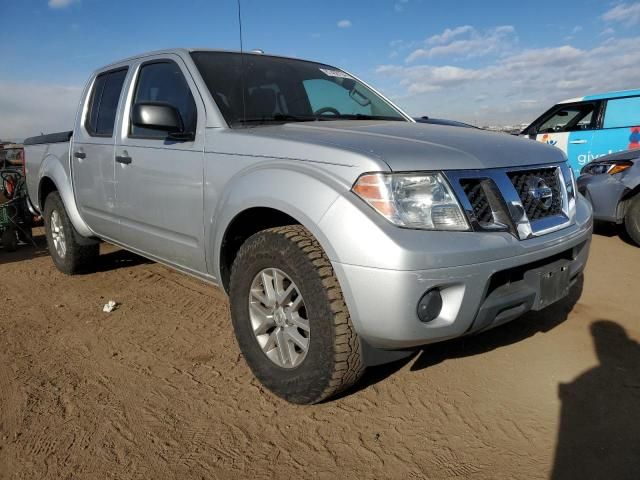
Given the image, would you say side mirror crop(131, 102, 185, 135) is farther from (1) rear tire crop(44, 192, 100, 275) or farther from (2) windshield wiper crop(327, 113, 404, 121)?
(1) rear tire crop(44, 192, 100, 275)

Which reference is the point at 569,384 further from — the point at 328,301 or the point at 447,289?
the point at 328,301

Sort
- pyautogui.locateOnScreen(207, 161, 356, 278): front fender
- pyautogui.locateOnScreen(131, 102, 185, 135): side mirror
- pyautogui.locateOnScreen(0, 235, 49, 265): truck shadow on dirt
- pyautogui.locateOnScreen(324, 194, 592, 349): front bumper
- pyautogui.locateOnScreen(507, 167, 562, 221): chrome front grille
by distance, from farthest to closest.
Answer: pyautogui.locateOnScreen(0, 235, 49, 265): truck shadow on dirt → pyautogui.locateOnScreen(131, 102, 185, 135): side mirror → pyautogui.locateOnScreen(507, 167, 562, 221): chrome front grille → pyautogui.locateOnScreen(207, 161, 356, 278): front fender → pyautogui.locateOnScreen(324, 194, 592, 349): front bumper

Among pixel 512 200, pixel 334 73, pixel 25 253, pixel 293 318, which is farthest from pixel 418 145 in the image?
pixel 25 253

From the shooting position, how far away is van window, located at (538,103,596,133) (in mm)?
7414

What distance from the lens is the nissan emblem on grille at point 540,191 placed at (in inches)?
93.6

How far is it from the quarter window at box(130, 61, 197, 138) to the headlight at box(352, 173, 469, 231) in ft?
4.49

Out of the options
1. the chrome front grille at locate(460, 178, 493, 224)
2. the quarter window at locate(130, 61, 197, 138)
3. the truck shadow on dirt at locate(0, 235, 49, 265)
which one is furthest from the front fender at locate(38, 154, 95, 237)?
the chrome front grille at locate(460, 178, 493, 224)

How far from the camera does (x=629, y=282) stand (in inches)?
165

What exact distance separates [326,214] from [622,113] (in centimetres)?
671

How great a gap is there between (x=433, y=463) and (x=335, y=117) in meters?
2.14

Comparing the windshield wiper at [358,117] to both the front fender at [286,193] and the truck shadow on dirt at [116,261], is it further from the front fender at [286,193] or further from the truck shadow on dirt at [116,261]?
the truck shadow on dirt at [116,261]

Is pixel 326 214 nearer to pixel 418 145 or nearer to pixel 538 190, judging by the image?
pixel 418 145

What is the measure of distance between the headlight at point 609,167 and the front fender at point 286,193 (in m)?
4.78

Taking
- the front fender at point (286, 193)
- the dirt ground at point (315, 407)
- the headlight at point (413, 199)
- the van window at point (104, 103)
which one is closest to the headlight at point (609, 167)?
the dirt ground at point (315, 407)
